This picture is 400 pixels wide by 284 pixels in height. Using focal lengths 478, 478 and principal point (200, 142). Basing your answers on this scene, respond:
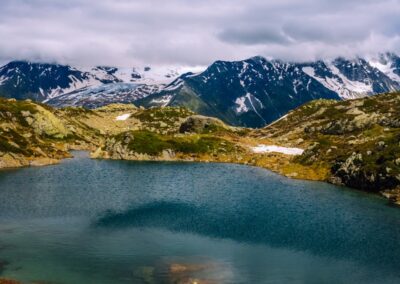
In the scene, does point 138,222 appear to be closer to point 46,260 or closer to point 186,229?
point 186,229

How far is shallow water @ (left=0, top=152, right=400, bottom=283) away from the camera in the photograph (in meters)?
68.8

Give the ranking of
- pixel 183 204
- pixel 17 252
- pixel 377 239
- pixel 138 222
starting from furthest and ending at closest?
pixel 183 204 < pixel 138 222 < pixel 377 239 < pixel 17 252

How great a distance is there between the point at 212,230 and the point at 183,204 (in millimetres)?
27595

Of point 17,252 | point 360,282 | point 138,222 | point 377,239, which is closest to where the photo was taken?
point 360,282

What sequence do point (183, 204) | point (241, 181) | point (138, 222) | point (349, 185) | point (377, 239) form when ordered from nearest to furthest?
1. point (377, 239)
2. point (138, 222)
3. point (183, 204)
4. point (349, 185)
5. point (241, 181)

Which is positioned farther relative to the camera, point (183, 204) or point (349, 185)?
point (349, 185)

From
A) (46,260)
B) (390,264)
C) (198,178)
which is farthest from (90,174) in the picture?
(390,264)

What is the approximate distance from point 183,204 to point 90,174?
62133 mm

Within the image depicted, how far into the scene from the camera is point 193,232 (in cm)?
9169

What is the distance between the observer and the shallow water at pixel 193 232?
226ft

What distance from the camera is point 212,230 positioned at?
307ft

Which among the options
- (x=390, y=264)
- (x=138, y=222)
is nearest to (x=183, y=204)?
(x=138, y=222)

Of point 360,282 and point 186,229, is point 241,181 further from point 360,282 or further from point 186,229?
point 360,282

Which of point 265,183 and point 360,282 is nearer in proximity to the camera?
point 360,282
